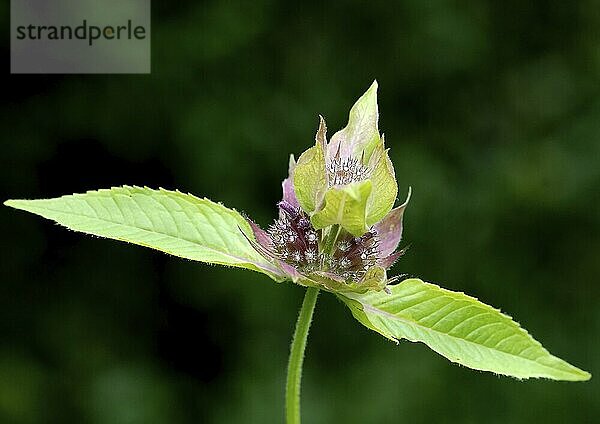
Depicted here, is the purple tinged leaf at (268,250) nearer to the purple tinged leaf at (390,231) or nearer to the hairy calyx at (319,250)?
the hairy calyx at (319,250)

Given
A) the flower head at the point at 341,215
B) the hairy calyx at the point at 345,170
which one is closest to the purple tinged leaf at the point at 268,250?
the flower head at the point at 341,215

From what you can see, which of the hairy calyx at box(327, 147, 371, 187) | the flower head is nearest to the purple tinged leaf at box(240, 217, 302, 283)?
the flower head

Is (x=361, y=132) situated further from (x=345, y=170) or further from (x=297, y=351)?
(x=297, y=351)

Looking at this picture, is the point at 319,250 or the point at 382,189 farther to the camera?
the point at 319,250

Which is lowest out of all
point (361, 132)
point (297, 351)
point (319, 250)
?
point (297, 351)

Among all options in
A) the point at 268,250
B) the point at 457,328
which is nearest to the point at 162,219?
the point at 268,250

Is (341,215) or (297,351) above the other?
(341,215)

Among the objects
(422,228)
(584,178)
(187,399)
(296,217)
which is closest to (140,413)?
(187,399)
